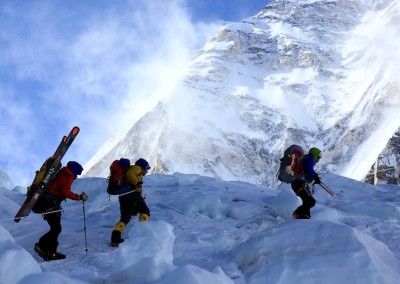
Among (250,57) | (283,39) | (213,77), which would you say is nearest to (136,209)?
(213,77)

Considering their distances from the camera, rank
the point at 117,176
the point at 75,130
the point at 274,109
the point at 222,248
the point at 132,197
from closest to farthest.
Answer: the point at 222,248 < the point at 132,197 < the point at 117,176 < the point at 75,130 < the point at 274,109

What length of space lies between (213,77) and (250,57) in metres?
22.5

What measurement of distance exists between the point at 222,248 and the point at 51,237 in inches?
102

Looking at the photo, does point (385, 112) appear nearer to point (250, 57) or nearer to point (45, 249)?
point (250, 57)

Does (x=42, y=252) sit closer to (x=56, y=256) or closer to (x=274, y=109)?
(x=56, y=256)

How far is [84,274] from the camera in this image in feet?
18.1

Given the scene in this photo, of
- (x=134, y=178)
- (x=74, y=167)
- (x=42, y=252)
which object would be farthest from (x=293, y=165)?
(x=42, y=252)

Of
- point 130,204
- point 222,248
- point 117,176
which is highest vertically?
point 117,176

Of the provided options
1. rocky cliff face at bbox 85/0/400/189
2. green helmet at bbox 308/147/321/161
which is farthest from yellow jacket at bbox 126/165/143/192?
rocky cliff face at bbox 85/0/400/189

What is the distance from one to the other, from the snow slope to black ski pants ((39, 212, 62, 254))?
0.31 m

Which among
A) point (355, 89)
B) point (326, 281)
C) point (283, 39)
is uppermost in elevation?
point (283, 39)

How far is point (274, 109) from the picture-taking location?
6004 inches

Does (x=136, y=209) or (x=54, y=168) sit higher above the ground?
(x=54, y=168)

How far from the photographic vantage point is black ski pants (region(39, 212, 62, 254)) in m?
7.74
